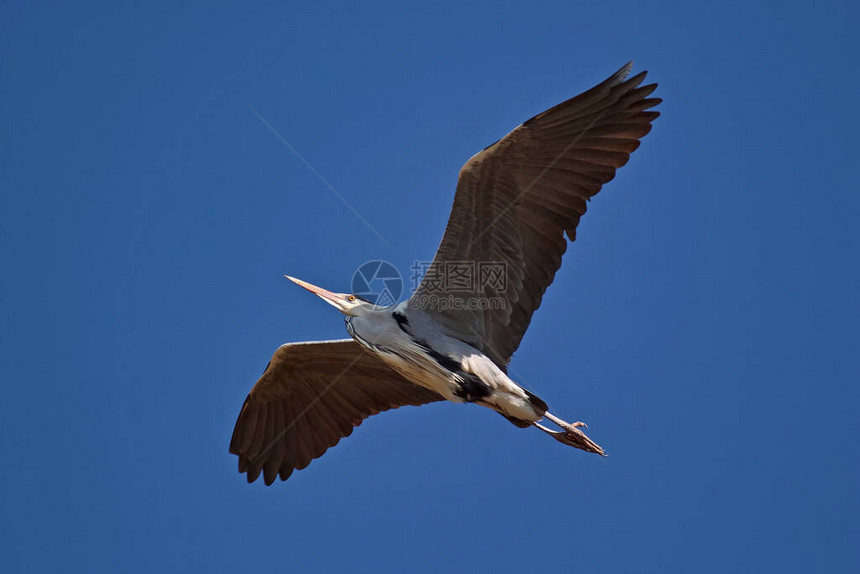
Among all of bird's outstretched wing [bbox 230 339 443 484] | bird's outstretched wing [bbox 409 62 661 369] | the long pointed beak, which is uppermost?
bird's outstretched wing [bbox 409 62 661 369]

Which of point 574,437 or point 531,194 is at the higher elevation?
point 531,194

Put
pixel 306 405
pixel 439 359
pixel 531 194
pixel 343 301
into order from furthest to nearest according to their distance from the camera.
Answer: pixel 306 405, pixel 343 301, pixel 439 359, pixel 531 194

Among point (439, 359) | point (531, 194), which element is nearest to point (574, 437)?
point (439, 359)

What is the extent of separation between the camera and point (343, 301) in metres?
8.73

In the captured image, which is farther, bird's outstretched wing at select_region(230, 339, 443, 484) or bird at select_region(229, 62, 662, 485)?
bird's outstretched wing at select_region(230, 339, 443, 484)

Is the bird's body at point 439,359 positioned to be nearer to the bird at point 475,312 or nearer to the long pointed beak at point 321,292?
the bird at point 475,312

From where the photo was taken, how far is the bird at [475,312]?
7.60m

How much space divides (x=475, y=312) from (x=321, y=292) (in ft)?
5.23

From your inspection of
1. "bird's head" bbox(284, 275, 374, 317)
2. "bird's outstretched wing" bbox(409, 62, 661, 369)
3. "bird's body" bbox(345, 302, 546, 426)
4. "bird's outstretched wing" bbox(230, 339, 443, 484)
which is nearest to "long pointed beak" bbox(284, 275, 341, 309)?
"bird's head" bbox(284, 275, 374, 317)

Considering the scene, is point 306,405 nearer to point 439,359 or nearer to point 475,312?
point 439,359

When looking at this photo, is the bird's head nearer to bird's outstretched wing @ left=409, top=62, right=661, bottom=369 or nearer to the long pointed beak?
the long pointed beak

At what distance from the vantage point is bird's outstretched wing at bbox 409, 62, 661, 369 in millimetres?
7543

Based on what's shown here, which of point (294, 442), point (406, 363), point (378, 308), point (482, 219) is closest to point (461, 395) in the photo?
point (406, 363)

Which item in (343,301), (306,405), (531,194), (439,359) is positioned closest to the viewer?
(531,194)
